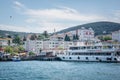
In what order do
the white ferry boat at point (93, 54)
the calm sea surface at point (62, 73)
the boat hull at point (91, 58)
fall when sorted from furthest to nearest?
the white ferry boat at point (93, 54) → the boat hull at point (91, 58) → the calm sea surface at point (62, 73)

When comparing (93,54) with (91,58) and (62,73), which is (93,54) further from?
(62,73)

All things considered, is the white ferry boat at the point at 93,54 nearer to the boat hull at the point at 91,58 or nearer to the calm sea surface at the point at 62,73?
the boat hull at the point at 91,58

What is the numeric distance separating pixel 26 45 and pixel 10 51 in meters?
25.0

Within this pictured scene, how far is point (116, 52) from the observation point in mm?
62719

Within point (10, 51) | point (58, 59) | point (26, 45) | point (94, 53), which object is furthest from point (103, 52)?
point (26, 45)

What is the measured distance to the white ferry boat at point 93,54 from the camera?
6219 cm

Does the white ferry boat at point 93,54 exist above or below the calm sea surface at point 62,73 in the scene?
above

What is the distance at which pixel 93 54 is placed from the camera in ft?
214

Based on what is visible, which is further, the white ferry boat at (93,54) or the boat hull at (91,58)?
the white ferry boat at (93,54)

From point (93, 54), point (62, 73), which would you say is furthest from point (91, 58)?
point (62, 73)

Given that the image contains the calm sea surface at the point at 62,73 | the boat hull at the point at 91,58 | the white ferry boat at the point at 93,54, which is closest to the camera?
the calm sea surface at the point at 62,73

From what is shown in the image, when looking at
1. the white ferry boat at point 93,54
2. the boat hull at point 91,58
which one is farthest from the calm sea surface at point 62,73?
the white ferry boat at point 93,54

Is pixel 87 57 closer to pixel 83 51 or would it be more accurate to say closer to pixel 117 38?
pixel 83 51

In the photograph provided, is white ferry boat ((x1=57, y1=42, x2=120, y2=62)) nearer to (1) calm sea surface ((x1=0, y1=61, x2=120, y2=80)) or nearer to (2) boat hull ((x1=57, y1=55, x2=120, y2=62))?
(2) boat hull ((x1=57, y1=55, x2=120, y2=62))
